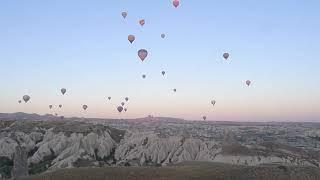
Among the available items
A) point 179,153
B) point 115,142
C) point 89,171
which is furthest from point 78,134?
point 89,171

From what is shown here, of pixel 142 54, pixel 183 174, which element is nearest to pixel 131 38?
pixel 142 54

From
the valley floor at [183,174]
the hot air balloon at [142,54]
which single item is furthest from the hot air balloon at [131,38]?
the valley floor at [183,174]

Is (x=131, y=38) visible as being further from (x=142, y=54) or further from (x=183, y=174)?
(x=183, y=174)

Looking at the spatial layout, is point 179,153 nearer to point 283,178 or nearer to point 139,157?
point 139,157

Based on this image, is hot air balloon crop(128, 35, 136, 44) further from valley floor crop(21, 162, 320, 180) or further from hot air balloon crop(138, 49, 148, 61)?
valley floor crop(21, 162, 320, 180)

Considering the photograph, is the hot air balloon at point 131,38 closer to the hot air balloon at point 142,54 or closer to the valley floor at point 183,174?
the hot air balloon at point 142,54

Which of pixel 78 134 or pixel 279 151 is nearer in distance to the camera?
pixel 279 151

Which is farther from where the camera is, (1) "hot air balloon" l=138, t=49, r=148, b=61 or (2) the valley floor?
(1) "hot air balloon" l=138, t=49, r=148, b=61

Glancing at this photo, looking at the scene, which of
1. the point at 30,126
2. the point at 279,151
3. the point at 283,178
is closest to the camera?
the point at 283,178

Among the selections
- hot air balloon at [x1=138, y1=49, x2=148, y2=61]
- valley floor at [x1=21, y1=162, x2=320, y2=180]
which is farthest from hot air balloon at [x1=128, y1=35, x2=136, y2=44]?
valley floor at [x1=21, y1=162, x2=320, y2=180]

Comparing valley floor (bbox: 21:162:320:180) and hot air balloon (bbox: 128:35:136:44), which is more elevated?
hot air balloon (bbox: 128:35:136:44)

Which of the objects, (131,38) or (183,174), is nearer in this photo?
(183,174)
